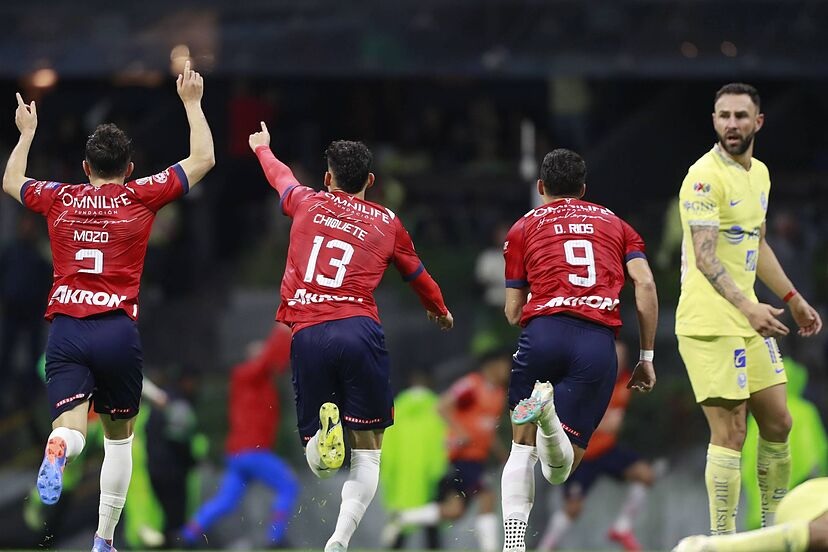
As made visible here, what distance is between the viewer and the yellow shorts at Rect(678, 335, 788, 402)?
900cm

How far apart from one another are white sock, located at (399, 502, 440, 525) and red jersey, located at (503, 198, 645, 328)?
7385 mm

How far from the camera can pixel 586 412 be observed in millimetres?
8969

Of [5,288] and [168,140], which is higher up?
[168,140]

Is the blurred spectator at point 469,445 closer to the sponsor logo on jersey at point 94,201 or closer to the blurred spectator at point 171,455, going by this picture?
the blurred spectator at point 171,455

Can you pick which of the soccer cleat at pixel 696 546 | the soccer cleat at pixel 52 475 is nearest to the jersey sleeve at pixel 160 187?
the soccer cleat at pixel 52 475

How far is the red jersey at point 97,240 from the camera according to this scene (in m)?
8.70

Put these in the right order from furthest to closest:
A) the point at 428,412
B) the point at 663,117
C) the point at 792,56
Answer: the point at 663,117 < the point at 792,56 < the point at 428,412

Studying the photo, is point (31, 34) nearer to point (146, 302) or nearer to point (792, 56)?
point (146, 302)

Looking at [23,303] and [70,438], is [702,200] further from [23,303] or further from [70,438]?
[23,303]

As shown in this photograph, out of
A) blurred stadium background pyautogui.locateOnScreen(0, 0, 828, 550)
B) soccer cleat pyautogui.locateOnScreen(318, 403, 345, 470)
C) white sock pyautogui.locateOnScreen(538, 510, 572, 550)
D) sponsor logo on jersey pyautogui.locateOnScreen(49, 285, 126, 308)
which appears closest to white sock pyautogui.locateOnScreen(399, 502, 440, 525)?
blurred stadium background pyautogui.locateOnScreen(0, 0, 828, 550)

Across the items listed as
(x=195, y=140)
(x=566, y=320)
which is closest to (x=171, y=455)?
(x=195, y=140)

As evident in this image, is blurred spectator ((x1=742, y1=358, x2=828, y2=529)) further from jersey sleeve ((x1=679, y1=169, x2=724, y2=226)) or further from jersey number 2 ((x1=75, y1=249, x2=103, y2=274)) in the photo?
jersey number 2 ((x1=75, y1=249, x2=103, y2=274))

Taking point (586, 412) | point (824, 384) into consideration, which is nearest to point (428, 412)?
point (824, 384)

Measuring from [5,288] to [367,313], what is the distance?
35.9 feet
